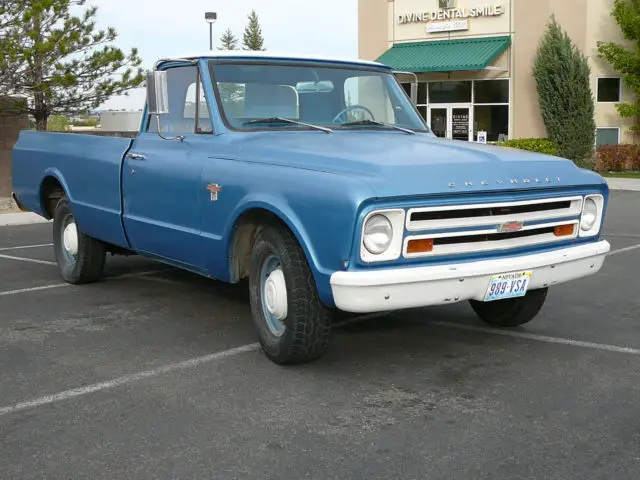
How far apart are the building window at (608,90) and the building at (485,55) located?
1.2 inches

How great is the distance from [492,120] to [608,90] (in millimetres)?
3801

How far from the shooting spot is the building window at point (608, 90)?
1062 inches

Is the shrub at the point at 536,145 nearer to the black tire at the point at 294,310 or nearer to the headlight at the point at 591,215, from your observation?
the headlight at the point at 591,215

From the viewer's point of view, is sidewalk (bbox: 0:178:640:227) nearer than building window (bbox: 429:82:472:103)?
Yes

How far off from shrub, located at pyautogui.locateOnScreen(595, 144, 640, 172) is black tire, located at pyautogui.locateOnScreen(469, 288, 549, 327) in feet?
69.6

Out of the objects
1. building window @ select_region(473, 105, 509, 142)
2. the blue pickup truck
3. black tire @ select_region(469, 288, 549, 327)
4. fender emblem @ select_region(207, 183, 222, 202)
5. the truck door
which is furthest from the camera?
building window @ select_region(473, 105, 509, 142)

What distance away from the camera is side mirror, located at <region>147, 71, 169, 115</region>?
6039 mm

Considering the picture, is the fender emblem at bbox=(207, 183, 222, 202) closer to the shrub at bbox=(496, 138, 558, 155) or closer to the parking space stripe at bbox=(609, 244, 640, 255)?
the parking space stripe at bbox=(609, 244, 640, 255)

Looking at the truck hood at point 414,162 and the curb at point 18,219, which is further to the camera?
the curb at point 18,219

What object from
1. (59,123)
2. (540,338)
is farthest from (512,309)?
(59,123)

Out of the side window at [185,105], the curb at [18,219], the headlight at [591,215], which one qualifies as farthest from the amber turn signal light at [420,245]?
the curb at [18,219]

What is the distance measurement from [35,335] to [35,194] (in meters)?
2.60

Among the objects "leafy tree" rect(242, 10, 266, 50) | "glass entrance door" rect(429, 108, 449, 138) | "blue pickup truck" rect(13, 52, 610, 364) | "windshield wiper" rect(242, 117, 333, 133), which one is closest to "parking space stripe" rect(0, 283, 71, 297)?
"blue pickup truck" rect(13, 52, 610, 364)

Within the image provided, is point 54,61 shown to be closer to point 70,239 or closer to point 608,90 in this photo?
point 70,239
